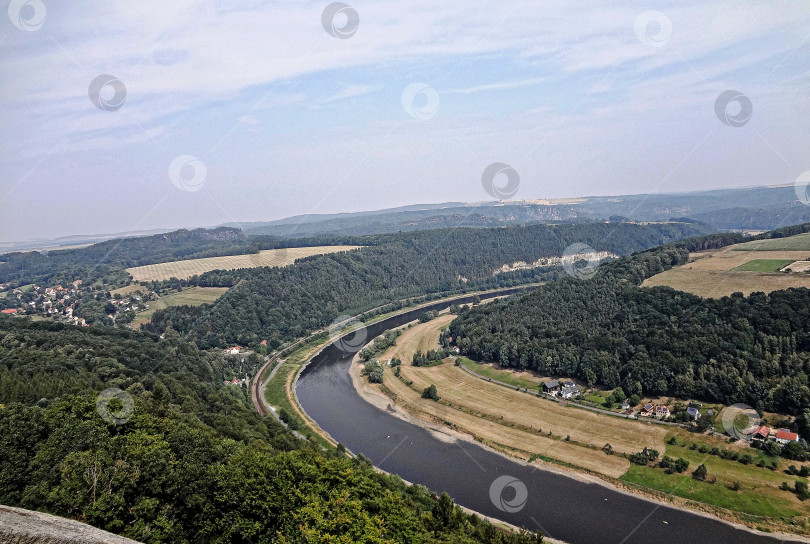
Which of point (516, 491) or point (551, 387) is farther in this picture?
point (551, 387)

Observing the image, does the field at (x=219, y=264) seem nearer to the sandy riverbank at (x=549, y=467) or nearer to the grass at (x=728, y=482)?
the sandy riverbank at (x=549, y=467)

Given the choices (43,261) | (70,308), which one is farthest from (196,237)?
Answer: (70,308)

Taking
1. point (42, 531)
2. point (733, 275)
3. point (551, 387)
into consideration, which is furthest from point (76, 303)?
point (733, 275)

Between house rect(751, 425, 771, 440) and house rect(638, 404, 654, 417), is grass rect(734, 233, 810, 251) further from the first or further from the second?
house rect(638, 404, 654, 417)

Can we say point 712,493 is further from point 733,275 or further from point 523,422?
point 733,275

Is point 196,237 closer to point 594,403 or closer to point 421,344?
point 421,344

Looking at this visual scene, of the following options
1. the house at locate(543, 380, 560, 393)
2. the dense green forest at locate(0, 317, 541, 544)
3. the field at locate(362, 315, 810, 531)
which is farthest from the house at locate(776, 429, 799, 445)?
the dense green forest at locate(0, 317, 541, 544)

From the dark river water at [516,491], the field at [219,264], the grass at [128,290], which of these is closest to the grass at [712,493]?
the dark river water at [516,491]
